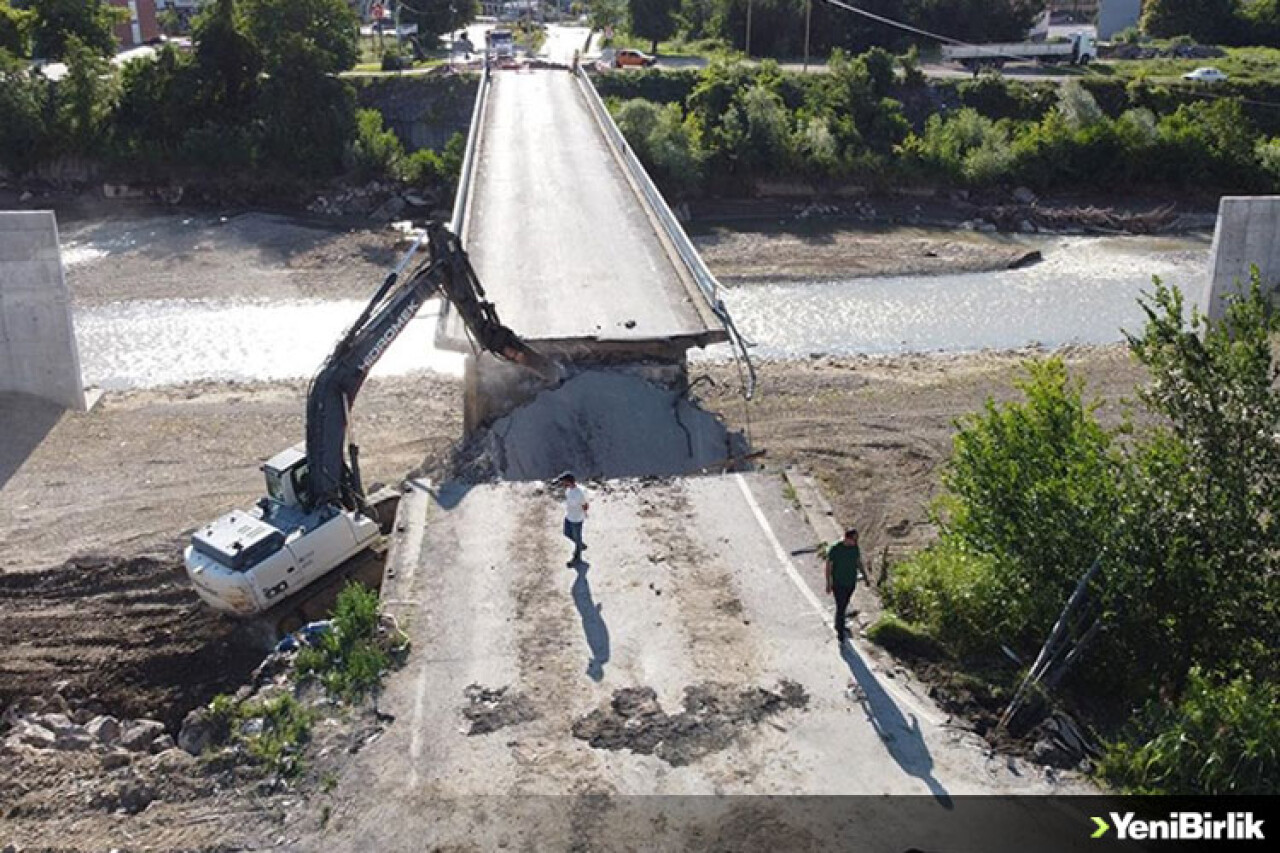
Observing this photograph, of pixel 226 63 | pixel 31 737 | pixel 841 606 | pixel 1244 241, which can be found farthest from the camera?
pixel 226 63

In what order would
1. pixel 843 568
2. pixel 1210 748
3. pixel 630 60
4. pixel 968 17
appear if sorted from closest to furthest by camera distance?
pixel 1210 748
pixel 843 568
pixel 630 60
pixel 968 17

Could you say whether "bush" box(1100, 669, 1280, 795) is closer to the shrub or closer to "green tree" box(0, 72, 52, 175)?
the shrub

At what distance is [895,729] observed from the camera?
11.8 m

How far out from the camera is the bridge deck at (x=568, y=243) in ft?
70.2

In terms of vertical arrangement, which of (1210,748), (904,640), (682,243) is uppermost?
(682,243)

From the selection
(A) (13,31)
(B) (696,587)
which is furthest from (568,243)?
(A) (13,31)

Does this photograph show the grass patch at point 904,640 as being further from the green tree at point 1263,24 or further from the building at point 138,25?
the building at point 138,25

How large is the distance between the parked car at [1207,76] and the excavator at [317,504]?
162 ft

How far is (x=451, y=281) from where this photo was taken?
18.5 meters

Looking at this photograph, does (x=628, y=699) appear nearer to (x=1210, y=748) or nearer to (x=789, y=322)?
(x=1210, y=748)

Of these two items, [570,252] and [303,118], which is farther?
[303,118]

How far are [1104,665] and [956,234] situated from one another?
34.4m

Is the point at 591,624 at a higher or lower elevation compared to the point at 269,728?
higher

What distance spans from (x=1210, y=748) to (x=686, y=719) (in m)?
4.97
